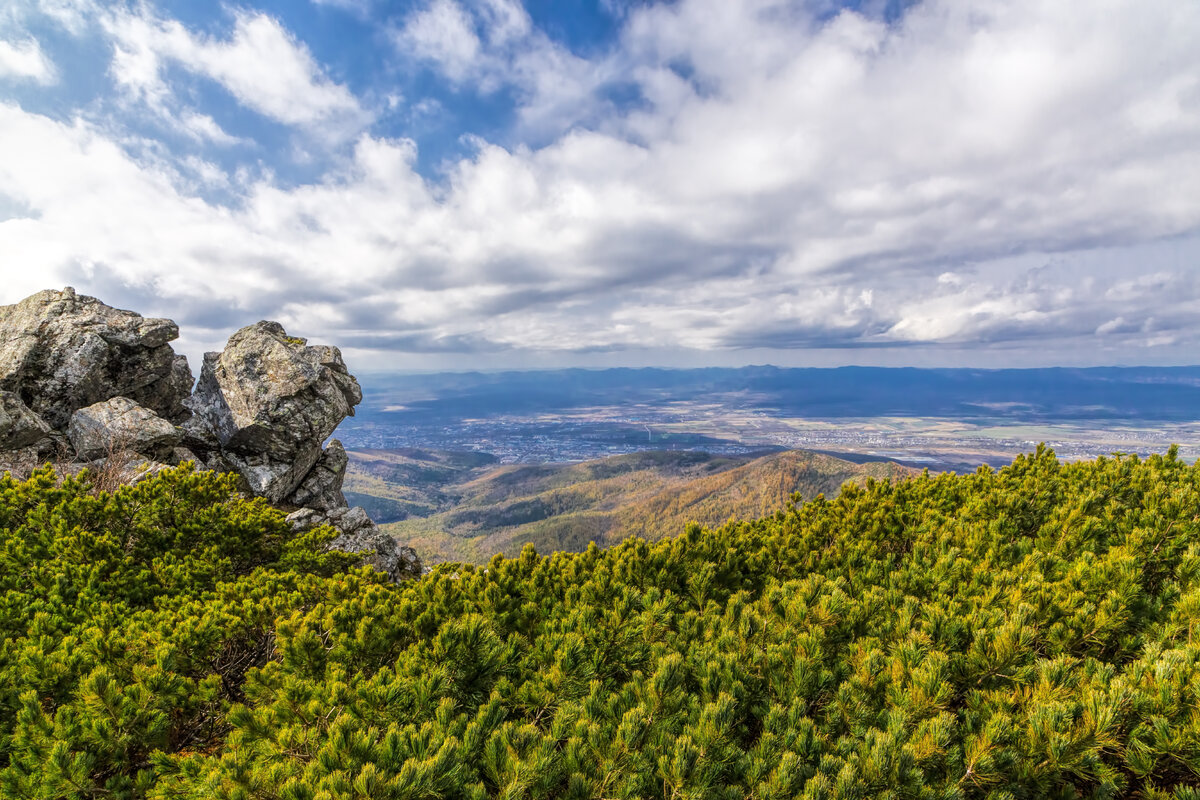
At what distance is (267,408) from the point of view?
70.4 ft

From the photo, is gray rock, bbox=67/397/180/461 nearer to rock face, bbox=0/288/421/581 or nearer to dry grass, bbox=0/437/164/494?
rock face, bbox=0/288/421/581

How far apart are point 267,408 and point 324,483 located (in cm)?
448

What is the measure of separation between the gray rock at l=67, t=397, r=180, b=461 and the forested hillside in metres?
8.69

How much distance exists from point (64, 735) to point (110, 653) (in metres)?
1.41

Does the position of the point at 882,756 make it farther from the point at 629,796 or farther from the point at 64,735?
the point at 64,735

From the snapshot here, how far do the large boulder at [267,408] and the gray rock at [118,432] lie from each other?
268 cm

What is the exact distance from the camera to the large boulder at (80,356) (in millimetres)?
18828

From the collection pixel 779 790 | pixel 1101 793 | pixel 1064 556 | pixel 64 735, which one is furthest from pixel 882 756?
pixel 64 735

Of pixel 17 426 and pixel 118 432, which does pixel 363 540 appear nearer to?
Answer: pixel 118 432

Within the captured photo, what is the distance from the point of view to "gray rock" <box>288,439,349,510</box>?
22719 millimetres

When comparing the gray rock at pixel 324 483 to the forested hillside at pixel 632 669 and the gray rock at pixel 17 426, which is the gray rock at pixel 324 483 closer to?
the gray rock at pixel 17 426

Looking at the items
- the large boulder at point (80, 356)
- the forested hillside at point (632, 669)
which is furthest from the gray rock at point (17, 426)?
the forested hillside at point (632, 669)

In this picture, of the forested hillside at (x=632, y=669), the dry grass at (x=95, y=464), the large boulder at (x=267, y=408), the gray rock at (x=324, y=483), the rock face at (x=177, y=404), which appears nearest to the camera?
the forested hillside at (x=632, y=669)

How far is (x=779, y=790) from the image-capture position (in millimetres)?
4070
